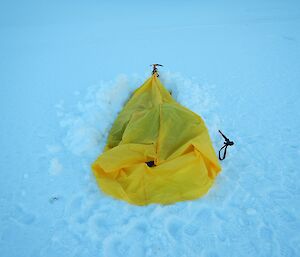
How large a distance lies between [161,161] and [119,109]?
3.77 ft

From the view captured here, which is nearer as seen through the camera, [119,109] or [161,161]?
[161,161]

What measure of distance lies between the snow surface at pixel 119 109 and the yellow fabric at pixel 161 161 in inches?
3.4

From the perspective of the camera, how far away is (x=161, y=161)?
1.92m

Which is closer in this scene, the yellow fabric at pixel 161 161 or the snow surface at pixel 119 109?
the snow surface at pixel 119 109

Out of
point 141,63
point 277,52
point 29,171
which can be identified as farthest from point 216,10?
point 29,171

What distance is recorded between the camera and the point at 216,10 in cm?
615

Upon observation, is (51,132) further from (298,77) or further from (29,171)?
(298,77)

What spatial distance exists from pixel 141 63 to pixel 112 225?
2.61 metres

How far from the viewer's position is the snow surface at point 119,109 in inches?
67.5

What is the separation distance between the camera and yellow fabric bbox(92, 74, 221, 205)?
1.84 metres

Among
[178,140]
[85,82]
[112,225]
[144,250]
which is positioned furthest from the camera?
[85,82]

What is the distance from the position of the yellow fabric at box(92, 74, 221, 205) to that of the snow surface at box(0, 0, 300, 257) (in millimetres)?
86

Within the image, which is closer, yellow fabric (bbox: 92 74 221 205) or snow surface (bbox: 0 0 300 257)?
snow surface (bbox: 0 0 300 257)

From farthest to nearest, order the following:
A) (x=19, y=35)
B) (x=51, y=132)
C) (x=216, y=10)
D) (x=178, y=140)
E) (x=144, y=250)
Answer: (x=216, y=10), (x=19, y=35), (x=51, y=132), (x=178, y=140), (x=144, y=250)
